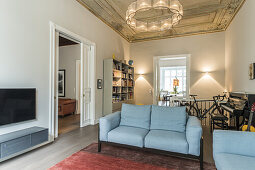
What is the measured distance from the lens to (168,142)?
2.29 meters

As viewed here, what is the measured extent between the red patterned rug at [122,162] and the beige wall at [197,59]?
15.0 feet

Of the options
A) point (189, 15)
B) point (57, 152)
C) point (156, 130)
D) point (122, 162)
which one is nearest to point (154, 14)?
point (189, 15)

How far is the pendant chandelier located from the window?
6.76 metres

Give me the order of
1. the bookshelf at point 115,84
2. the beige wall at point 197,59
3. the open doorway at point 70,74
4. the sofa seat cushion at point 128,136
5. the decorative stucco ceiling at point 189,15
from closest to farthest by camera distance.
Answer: the sofa seat cushion at point 128,136, the decorative stucco ceiling at point 189,15, the bookshelf at point 115,84, the beige wall at point 197,59, the open doorway at point 70,74

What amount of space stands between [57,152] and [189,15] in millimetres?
5608

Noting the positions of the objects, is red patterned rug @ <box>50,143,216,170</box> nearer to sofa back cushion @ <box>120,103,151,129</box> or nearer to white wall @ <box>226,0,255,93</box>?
sofa back cushion @ <box>120,103,151,129</box>

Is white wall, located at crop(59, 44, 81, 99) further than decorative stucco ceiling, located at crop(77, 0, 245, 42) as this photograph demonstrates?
Yes

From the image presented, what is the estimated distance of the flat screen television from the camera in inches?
92.7

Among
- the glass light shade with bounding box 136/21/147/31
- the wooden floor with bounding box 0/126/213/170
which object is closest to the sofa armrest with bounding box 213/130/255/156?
the wooden floor with bounding box 0/126/213/170

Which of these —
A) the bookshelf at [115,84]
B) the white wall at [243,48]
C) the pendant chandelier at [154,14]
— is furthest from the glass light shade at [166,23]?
the bookshelf at [115,84]

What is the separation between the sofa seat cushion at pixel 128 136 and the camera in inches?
96.9

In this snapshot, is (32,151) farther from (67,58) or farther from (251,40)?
(251,40)

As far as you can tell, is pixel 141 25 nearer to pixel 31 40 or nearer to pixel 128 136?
pixel 31 40

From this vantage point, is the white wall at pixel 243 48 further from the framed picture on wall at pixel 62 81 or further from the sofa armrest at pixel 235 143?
the framed picture on wall at pixel 62 81
